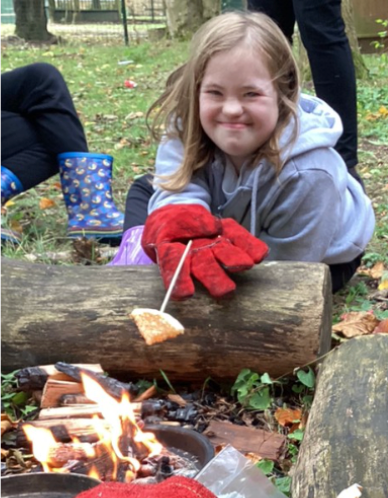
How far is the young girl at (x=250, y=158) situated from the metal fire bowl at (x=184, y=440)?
0.54 meters

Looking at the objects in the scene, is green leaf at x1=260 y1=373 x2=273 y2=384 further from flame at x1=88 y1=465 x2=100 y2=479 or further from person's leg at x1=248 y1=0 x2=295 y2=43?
person's leg at x1=248 y1=0 x2=295 y2=43

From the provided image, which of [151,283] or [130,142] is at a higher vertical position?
[151,283]

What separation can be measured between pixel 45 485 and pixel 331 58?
2.16 metres

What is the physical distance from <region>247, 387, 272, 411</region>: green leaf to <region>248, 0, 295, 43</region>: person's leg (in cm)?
194

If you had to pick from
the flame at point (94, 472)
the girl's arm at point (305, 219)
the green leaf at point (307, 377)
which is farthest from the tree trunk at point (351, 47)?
the flame at point (94, 472)

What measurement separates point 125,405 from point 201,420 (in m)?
0.25

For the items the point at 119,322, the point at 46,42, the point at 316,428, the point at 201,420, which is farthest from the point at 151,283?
the point at 46,42

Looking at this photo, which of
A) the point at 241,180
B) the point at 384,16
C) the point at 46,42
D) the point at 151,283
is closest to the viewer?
the point at 151,283

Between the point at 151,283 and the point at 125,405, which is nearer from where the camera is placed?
the point at 125,405

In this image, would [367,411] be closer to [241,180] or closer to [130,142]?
[241,180]

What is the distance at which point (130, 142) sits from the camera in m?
5.39

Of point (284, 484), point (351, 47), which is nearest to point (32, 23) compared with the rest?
point (351, 47)

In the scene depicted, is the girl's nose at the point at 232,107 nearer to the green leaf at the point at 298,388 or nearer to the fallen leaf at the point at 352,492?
the green leaf at the point at 298,388

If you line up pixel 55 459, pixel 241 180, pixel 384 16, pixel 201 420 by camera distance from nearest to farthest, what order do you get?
pixel 55 459 < pixel 201 420 < pixel 241 180 < pixel 384 16
